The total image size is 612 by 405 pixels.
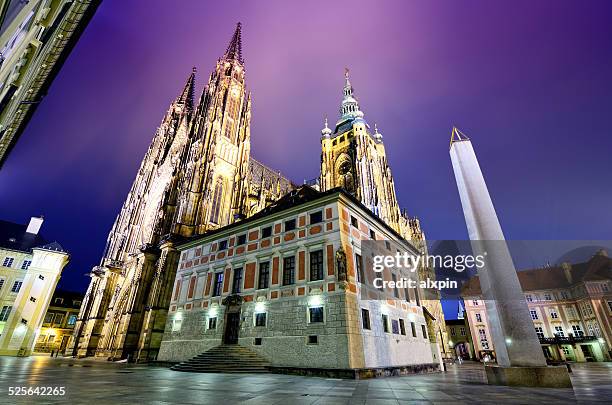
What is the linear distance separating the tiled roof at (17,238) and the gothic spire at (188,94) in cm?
3449

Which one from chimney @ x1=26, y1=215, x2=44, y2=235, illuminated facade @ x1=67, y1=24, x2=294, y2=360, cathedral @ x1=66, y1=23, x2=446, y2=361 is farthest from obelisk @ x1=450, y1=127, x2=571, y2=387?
chimney @ x1=26, y1=215, x2=44, y2=235

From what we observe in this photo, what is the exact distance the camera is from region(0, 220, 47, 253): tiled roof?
39991 mm

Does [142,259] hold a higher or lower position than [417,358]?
higher

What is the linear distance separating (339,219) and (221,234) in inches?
427

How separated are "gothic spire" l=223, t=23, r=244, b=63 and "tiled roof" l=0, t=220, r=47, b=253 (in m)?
43.7

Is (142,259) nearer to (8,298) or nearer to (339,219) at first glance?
(8,298)

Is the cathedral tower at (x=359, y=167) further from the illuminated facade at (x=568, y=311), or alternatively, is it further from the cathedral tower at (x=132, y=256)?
the cathedral tower at (x=132, y=256)

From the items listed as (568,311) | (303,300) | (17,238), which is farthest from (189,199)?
(568,311)

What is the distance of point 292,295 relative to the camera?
16.4m

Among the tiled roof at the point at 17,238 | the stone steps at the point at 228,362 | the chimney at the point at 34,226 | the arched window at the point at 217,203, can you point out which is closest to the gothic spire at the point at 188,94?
the arched window at the point at 217,203

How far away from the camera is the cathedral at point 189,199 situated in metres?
29.7

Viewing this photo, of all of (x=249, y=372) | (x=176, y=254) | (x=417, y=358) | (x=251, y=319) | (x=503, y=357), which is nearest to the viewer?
(x=503, y=357)

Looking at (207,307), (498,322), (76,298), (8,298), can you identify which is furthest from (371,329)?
(76,298)

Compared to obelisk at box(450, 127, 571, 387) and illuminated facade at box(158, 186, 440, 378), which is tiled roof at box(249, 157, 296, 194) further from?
obelisk at box(450, 127, 571, 387)
